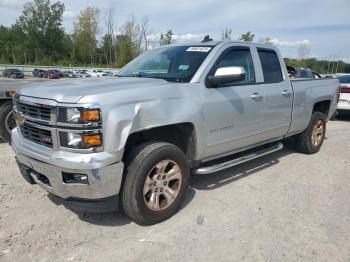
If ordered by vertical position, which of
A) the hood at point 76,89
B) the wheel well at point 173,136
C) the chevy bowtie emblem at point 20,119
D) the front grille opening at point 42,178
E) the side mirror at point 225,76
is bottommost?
the front grille opening at point 42,178

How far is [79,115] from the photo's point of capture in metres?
2.88

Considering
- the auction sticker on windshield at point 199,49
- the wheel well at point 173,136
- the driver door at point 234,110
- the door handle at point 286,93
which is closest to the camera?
the wheel well at point 173,136

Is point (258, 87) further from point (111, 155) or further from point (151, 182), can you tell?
point (111, 155)

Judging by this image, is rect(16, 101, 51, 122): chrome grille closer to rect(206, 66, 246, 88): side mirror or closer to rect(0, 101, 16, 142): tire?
rect(206, 66, 246, 88): side mirror

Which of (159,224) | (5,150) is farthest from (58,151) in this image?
(5,150)

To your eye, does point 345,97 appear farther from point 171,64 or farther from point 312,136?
point 171,64

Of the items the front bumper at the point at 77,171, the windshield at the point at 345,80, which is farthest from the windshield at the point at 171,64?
the windshield at the point at 345,80

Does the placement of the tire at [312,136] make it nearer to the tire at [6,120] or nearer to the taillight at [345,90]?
the taillight at [345,90]

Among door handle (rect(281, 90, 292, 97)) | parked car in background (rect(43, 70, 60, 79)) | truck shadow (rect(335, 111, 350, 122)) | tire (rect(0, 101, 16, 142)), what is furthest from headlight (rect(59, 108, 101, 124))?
parked car in background (rect(43, 70, 60, 79))

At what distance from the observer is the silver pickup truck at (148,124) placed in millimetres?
2945

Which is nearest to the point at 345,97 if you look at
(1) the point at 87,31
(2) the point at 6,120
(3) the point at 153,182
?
(3) the point at 153,182

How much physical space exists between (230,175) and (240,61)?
1663 mm

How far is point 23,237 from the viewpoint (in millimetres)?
3199

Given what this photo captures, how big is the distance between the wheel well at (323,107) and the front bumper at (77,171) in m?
4.64
